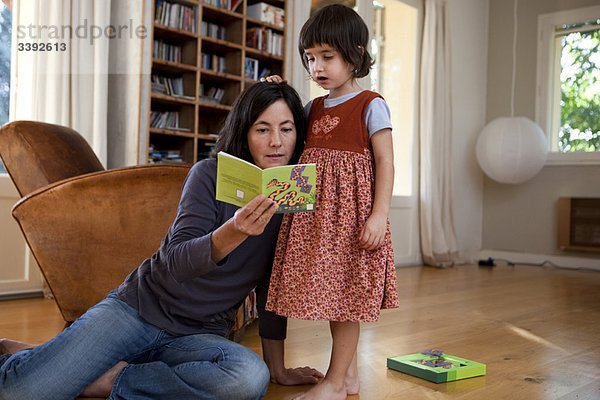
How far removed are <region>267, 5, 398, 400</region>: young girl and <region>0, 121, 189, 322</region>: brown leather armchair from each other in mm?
805

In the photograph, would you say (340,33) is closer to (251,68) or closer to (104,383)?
(104,383)

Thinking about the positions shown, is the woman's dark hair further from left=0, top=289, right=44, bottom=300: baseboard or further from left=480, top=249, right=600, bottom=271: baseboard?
left=480, top=249, right=600, bottom=271: baseboard

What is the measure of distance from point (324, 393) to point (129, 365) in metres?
0.48

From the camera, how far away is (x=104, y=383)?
1416 mm

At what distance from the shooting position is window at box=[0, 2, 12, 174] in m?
3.27

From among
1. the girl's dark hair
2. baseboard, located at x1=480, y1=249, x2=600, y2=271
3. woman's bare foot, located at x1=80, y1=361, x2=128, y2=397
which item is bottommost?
baseboard, located at x1=480, y1=249, x2=600, y2=271

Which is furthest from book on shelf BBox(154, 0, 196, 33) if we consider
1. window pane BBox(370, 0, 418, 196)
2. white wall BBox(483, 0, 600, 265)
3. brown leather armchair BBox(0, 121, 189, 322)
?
white wall BBox(483, 0, 600, 265)

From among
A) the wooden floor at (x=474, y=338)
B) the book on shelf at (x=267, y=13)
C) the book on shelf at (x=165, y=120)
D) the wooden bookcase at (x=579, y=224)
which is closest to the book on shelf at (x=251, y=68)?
the book on shelf at (x=267, y=13)

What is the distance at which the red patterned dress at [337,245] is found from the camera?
1.50 m

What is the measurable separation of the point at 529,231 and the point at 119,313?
5257 mm

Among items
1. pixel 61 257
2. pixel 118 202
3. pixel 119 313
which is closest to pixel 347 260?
pixel 119 313

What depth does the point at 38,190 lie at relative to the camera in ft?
7.39

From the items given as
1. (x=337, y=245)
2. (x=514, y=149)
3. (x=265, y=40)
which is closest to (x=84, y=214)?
(x=337, y=245)

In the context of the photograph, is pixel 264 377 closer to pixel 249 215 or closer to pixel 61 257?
pixel 249 215
